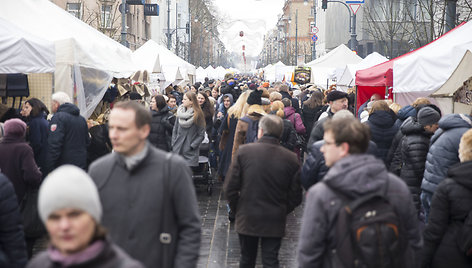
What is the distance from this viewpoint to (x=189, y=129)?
10352mm

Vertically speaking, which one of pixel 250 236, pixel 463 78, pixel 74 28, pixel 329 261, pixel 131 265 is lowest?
pixel 250 236

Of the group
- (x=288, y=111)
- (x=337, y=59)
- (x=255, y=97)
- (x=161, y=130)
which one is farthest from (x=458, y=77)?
(x=337, y=59)

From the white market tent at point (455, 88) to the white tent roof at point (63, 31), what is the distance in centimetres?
560

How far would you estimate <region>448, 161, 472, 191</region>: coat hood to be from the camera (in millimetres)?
4867

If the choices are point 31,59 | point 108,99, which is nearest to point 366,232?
point 31,59

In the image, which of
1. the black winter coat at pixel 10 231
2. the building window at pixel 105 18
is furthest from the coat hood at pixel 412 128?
the building window at pixel 105 18

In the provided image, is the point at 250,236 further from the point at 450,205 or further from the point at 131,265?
the point at 131,265

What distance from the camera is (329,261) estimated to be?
12.1ft

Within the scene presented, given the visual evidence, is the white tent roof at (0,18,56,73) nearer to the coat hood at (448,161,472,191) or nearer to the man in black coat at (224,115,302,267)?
the man in black coat at (224,115,302,267)

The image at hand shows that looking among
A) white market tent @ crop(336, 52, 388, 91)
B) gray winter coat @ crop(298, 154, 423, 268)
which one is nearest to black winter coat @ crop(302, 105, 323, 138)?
white market tent @ crop(336, 52, 388, 91)

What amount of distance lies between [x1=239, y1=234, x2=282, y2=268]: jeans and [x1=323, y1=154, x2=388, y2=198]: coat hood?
235 cm

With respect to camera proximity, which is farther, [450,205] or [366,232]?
[450,205]

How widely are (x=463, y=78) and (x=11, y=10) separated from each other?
21.6ft

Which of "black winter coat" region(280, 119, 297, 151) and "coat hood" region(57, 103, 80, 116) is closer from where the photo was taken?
"coat hood" region(57, 103, 80, 116)
